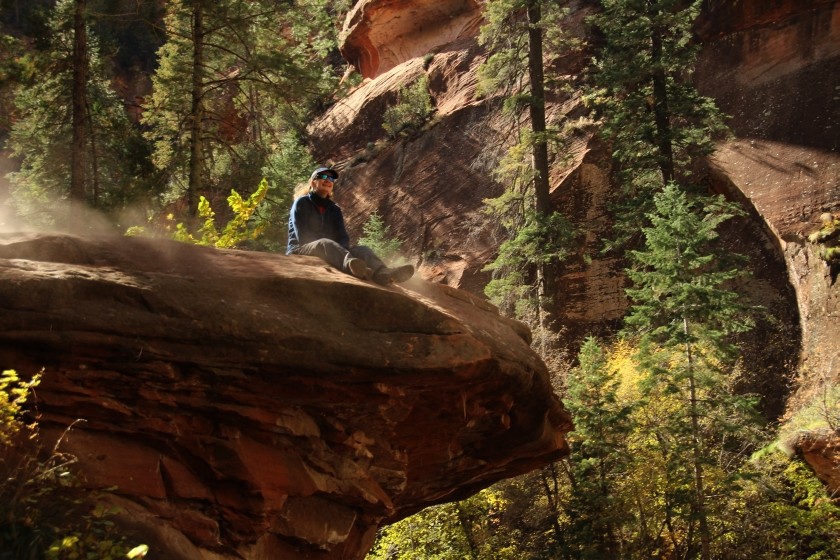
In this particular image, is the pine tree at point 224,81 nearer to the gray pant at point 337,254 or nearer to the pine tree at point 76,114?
the pine tree at point 76,114

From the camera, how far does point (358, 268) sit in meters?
7.80

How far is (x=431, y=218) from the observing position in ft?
86.4

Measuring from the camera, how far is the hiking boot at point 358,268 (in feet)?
25.5

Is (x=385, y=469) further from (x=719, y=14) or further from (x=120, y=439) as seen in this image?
(x=719, y=14)

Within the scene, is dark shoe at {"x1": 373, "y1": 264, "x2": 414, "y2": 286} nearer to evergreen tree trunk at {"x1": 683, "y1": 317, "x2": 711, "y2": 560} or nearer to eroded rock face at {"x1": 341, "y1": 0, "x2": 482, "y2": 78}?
evergreen tree trunk at {"x1": 683, "y1": 317, "x2": 711, "y2": 560}

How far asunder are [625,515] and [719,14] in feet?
57.9

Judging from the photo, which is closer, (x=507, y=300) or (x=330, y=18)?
(x=507, y=300)

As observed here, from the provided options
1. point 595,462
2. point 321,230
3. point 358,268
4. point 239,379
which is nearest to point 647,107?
point 595,462

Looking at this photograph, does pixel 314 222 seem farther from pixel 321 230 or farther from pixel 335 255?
pixel 335 255

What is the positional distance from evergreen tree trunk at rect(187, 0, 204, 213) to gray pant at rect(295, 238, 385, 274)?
22.3 ft

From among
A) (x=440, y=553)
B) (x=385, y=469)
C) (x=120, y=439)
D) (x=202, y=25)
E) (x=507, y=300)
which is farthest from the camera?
(x=507, y=300)

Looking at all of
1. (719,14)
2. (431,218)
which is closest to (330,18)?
(431,218)

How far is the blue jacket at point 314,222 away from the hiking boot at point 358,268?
1090 millimetres

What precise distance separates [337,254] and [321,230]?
2.87 feet
